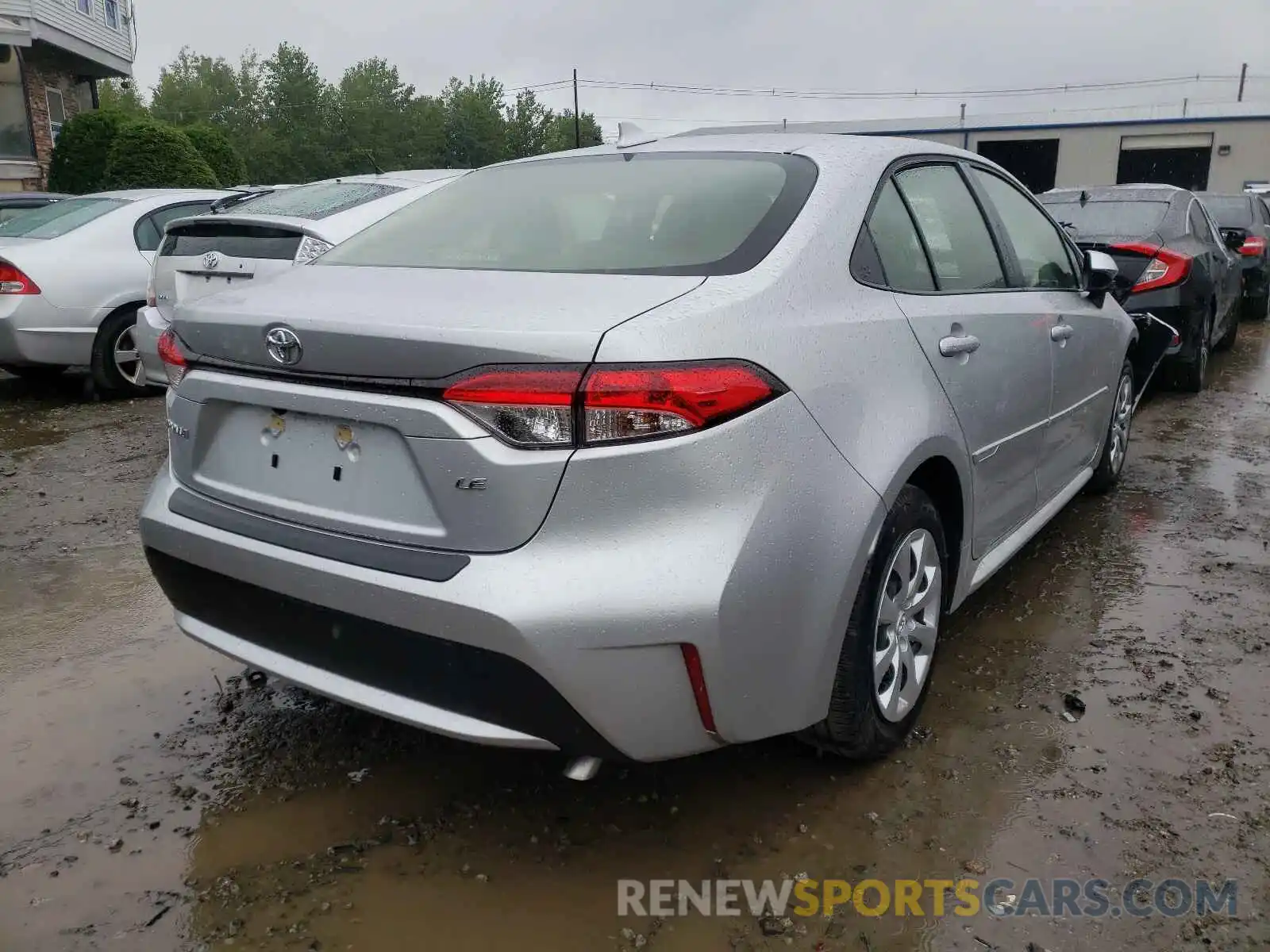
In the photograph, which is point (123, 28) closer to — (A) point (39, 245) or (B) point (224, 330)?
(A) point (39, 245)

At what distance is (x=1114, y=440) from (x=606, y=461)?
385cm

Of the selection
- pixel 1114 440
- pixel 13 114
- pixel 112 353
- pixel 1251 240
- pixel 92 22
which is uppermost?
pixel 92 22

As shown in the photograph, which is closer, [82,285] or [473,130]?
[82,285]

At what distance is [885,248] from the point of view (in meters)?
2.79

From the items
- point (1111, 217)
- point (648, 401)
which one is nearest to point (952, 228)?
point (648, 401)

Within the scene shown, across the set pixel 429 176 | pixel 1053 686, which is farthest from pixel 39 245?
pixel 1053 686

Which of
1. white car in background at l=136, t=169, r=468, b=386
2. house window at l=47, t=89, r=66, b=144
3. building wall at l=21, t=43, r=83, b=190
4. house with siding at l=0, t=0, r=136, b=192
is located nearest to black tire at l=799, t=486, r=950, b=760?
white car in background at l=136, t=169, r=468, b=386

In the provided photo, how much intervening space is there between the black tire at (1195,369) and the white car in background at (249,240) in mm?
5373

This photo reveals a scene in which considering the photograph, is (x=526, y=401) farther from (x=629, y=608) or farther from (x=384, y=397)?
(x=629, y=608)

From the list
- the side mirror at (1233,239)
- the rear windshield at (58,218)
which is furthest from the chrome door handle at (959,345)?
the side mirror at (1233,239)

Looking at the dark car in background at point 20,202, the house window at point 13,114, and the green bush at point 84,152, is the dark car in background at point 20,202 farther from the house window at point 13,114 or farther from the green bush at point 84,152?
the house window at point 13,114

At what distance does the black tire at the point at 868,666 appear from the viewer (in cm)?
245

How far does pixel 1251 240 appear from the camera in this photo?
36.6 feet

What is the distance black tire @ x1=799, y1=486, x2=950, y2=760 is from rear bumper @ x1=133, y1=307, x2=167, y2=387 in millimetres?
4919
